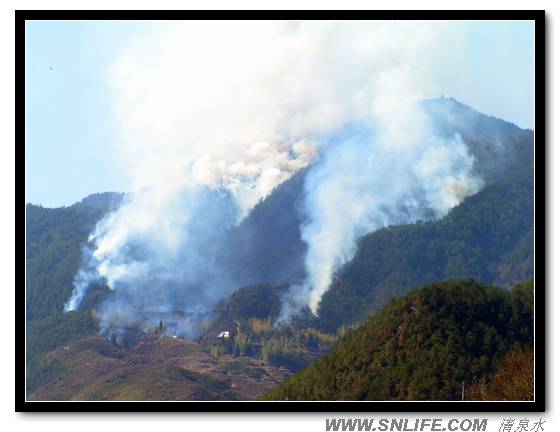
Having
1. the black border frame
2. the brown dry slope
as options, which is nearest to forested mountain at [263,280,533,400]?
the black border frame

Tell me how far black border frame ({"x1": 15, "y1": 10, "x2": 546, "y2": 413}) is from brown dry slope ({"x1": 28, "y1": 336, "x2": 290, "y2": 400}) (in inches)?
Result: 119

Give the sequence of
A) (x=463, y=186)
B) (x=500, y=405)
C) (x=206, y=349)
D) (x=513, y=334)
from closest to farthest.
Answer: (x=500, y=405) → (x=513, y=334) → (x=206, y=349) → (x=463, y=186)

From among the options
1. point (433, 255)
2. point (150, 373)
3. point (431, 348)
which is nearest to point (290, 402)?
point (431, 348)

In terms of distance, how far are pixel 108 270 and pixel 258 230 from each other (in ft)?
15.2

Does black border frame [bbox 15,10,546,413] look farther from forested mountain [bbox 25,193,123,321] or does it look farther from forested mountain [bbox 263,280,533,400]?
forested mountain [bbox 25,193,123,321]

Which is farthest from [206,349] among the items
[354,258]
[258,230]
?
[258,230]

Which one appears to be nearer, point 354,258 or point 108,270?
point 354,258

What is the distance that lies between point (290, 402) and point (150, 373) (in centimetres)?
695

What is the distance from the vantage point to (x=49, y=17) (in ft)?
37.7

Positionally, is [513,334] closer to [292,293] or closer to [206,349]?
[206,349]

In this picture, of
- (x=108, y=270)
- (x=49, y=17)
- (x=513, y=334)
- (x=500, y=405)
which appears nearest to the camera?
(x=500, y=405)

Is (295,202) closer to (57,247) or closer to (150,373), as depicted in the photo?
(57,247)

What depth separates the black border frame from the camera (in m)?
10.7

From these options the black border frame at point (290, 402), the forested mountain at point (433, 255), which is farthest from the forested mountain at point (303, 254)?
the black border frame at point (290, 402)
